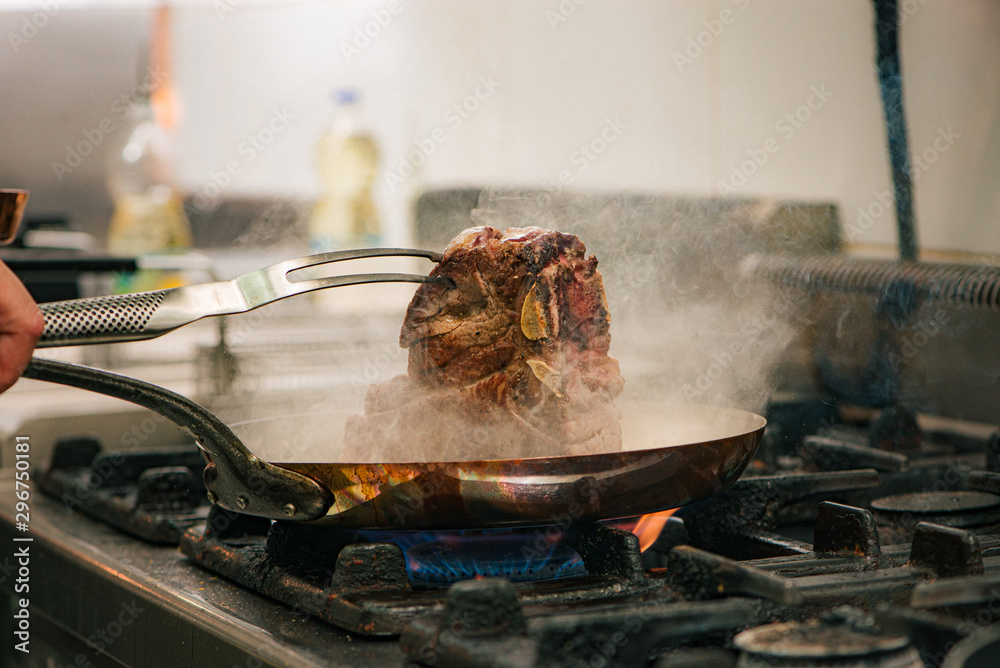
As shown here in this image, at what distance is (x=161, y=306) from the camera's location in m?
0.85

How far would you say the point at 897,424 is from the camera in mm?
1525

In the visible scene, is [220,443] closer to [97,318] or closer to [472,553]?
[97,318]

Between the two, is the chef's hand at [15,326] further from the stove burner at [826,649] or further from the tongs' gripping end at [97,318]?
the stove burner at [826,649]

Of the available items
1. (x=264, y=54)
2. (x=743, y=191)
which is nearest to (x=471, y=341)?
(x=743, y=191)

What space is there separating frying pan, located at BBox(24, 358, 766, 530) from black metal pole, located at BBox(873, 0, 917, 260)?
94cm

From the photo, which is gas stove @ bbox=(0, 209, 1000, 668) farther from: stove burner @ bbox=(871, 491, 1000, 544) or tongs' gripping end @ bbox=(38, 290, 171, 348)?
tongs' gripping end @ bbox=(38, 290, 171, 348)

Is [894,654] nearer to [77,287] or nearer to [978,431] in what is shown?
[978,431]

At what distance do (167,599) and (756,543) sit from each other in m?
0.66

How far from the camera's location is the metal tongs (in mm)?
804

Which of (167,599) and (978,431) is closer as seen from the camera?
(167,599)

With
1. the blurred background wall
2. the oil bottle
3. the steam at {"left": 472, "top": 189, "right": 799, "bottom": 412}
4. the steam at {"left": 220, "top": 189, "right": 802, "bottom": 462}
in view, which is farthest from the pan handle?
the oil bottle

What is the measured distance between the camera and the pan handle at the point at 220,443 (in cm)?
85

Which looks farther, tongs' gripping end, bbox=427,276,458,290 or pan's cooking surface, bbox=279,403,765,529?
tongs' gripping end, bbox=427,276,458,290

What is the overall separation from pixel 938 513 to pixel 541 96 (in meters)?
1.40
